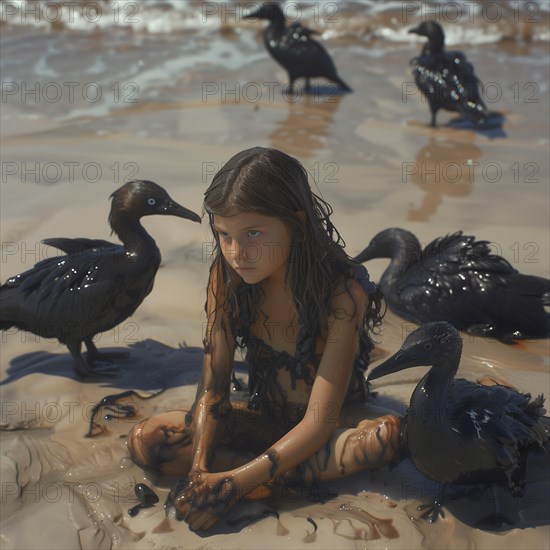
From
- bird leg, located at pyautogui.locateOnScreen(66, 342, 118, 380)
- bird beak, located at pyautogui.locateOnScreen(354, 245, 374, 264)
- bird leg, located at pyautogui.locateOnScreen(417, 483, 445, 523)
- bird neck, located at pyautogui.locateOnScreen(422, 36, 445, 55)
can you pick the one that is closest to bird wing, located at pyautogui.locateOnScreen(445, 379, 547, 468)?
bird leg, located at pyautogui.locateOnScreen(417, 483, 445, 523)

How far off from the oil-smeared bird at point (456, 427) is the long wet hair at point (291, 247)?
1.06ft

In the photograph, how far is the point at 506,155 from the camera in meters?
7.62

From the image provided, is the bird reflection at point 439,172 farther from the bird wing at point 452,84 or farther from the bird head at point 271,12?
the bird head at point 271,12

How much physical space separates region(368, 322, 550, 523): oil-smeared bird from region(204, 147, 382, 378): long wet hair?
32cm

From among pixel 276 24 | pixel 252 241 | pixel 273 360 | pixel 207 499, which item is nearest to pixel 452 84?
pixel 276 24

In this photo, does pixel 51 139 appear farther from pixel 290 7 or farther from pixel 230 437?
pixel 290 7

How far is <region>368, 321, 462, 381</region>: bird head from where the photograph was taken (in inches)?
126

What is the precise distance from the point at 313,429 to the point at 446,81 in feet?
19.1

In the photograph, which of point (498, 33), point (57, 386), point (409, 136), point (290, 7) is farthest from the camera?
point (290, 7)

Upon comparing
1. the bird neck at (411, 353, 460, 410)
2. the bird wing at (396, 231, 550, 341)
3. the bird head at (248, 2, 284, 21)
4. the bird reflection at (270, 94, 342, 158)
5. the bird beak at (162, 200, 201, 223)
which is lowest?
the bird wing at (396, 231, 550, 341)

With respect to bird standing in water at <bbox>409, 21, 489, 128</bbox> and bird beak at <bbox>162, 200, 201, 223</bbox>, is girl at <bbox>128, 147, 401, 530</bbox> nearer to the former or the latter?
bird beak at <bbox>162, 200, 201, 223</bbox>

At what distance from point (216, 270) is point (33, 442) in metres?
1.15

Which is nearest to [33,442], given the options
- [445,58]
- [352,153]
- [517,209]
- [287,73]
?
[517,209]

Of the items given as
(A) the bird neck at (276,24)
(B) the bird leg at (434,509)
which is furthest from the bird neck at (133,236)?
(A) the bird neck at (276,24)
